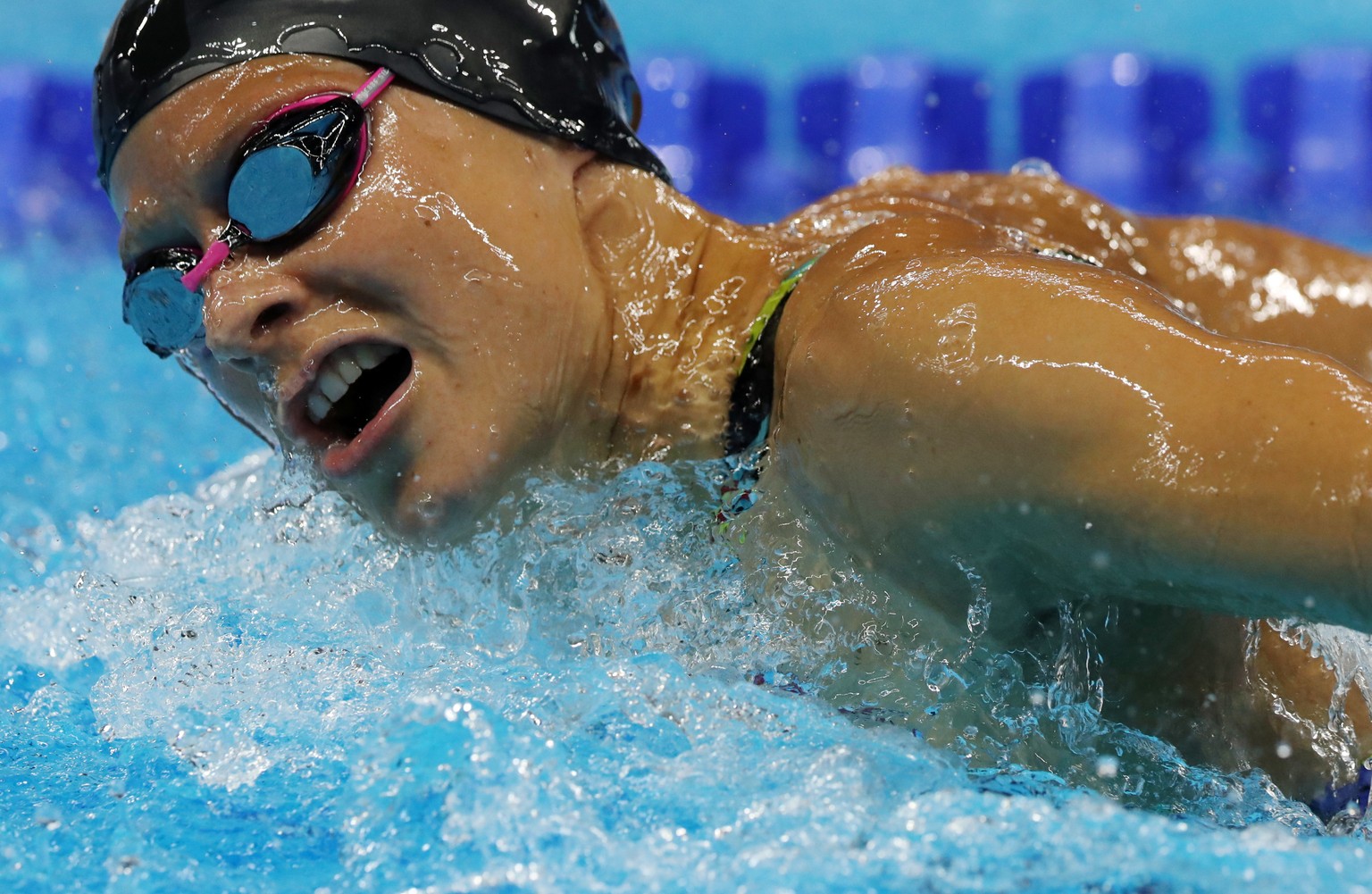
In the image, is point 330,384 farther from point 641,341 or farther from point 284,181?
point 641,341

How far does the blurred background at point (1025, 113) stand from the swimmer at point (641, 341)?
6.95ft

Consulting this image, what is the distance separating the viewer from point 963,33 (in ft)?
14.0

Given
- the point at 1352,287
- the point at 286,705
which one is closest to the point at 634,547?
the point at 286,705

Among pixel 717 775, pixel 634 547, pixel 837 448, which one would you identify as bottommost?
pixel 717 775

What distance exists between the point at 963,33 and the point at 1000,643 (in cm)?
331

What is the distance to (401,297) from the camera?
1.40 m

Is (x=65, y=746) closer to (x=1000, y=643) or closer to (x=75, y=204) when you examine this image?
(x=1000, y=643)

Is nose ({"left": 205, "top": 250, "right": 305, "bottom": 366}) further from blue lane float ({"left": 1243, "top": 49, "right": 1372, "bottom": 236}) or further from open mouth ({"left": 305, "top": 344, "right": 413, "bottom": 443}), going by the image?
blue lane float ({"left": 1243, "top": 49, "right": 1372, "bottom": 236})

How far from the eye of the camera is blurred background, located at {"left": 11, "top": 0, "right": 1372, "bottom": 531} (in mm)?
3578

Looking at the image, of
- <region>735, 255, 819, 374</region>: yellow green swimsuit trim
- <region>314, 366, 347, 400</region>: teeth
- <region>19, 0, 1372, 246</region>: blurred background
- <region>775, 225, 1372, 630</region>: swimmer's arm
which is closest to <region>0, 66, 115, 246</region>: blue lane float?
<region>19, 0, 1372, 246</region>: blurred background

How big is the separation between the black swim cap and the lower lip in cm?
33

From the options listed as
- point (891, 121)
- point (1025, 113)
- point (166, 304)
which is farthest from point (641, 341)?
point (1025, 113)

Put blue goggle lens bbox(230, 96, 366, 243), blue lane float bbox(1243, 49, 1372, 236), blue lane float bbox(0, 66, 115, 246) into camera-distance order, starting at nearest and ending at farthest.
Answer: blue goggle lens bbox(230, 96, 366, 243) → blue lane float bbox(1243, 49, 1372, 236) → blue lane float bbox(0, 66, 115, 246)

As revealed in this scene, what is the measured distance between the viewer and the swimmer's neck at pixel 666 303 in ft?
4.94
